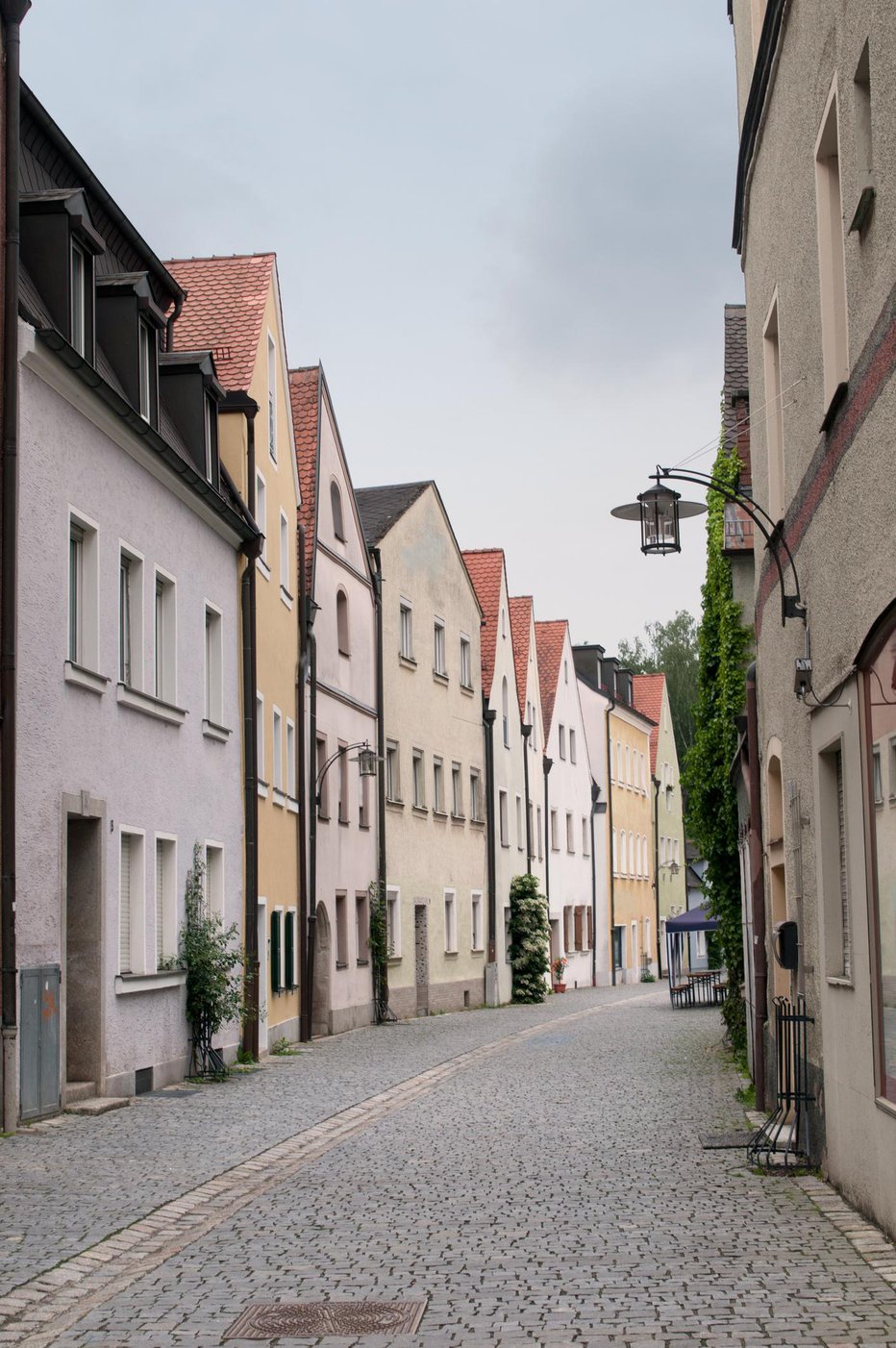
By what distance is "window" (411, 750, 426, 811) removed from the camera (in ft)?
118

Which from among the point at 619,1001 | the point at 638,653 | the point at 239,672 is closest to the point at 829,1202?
the point at 239,672

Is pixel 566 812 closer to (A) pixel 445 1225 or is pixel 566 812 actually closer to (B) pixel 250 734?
(B) pixel 250 734

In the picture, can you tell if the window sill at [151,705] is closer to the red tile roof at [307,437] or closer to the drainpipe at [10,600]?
the drainpipe at [10,600]

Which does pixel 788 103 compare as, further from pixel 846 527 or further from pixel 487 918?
pixel 487 918

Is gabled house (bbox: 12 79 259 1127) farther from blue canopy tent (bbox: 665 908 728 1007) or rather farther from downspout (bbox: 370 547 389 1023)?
blue canopy tent (bbox: 665 908 728 1007)

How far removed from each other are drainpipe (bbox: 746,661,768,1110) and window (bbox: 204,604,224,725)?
8.05m

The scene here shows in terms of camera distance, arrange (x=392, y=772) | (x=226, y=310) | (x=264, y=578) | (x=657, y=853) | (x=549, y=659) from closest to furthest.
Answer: (x=264, y=578) → (x=226, y=310) → (x=392, y=772) → (x=549, y=659) → (x=657, y=853)

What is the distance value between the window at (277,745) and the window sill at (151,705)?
5.34m

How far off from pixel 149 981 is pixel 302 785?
930 cm

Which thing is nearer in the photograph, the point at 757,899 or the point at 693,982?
the point at 757,899

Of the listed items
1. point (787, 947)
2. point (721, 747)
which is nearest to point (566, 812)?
point (721, 747)

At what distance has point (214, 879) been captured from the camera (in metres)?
21.1

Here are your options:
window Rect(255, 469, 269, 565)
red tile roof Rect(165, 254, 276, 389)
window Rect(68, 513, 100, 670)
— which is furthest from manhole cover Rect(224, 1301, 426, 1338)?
red tile roof Rect(165, 254, 276, 389)

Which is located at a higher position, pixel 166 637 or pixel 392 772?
pixel 166 637
